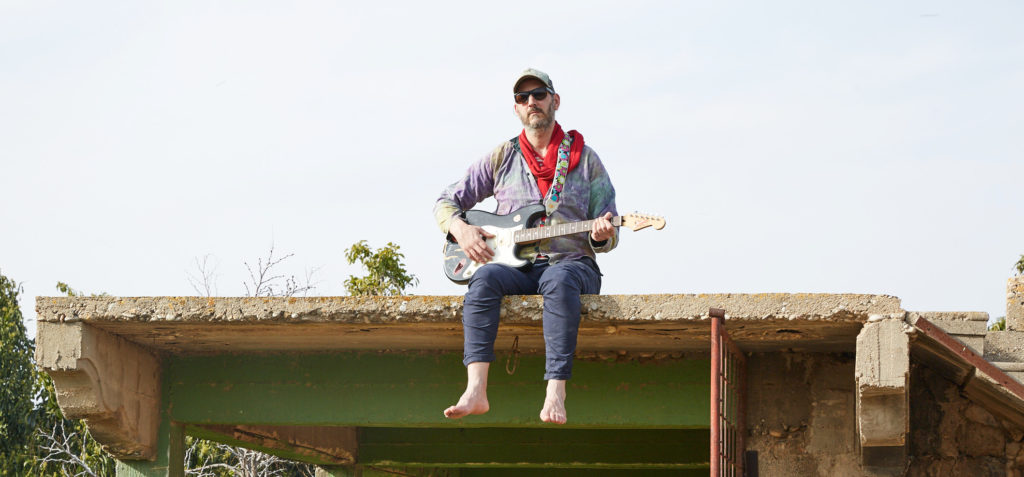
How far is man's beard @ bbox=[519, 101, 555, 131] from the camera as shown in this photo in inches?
274

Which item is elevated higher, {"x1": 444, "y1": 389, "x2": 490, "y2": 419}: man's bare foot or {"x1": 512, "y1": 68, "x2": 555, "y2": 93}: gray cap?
{"x1": 512, "y1": 68, "x2": 555, "y2": 93}: gray cap

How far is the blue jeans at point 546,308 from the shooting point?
20.9 ft

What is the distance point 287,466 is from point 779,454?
609 inches

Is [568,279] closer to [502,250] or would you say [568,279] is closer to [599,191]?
[502,250]

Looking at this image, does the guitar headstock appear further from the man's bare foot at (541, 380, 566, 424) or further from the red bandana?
the man's bare foot at (541, 380, 566, 424)

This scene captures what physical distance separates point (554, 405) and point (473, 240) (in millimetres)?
986

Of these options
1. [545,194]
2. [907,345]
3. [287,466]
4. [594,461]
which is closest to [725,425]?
[907,345]

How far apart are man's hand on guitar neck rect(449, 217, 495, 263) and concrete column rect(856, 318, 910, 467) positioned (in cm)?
187

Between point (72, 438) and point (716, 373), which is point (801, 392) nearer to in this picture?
point (716, 373)

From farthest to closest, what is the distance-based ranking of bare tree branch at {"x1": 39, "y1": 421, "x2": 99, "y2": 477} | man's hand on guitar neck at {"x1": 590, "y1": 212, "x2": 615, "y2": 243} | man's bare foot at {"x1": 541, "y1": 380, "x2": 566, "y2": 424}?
bare tree branch at {"x1": 39, "y1": 421, "x2": 99, "y2": 477} < man's hand on guitar neck at {"x1": 590, "y1": 212, "x2": 615, "y2": 243} < man's bare foot at {"x1": 541, "y1": 380, "x2": 566, "y2": 424}

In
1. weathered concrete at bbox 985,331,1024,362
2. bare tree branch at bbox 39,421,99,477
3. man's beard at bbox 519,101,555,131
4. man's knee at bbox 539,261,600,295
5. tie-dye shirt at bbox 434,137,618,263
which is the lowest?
bare tree branch at bbox 39,421,99,477

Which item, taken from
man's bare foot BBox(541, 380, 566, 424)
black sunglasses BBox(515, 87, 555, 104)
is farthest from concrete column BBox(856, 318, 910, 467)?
black sunglasses BBox(515, 87, 555, 104)

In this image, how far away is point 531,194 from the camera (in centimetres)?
694

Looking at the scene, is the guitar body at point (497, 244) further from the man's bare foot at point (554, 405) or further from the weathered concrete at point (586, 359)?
the man's bare foot at point (554, 405)
